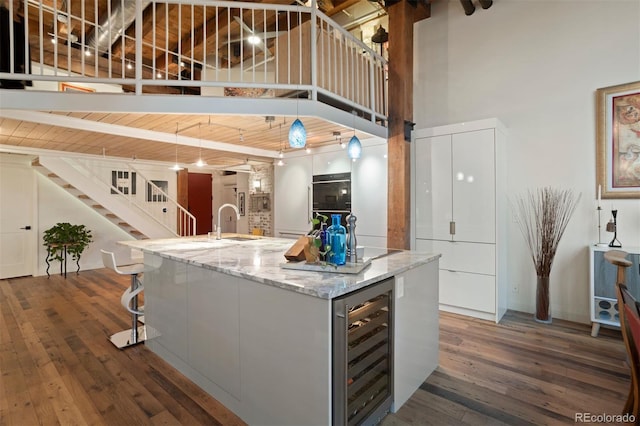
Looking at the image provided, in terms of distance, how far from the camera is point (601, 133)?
11.5 ft

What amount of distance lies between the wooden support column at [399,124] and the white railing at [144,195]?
12.8ft

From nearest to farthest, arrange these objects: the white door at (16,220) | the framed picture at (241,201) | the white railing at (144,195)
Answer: the white door at (16,220), the white railing at (144,195), the framed picture at (241,201)

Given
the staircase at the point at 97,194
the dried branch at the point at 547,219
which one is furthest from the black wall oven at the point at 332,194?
the staircase at the point at 97,194

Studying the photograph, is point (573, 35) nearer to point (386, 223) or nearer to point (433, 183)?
point (433, 183)

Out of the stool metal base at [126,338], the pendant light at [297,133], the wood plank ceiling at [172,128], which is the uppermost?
the wood plank ceiling at [172,128]

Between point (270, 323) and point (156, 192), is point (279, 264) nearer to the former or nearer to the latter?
point (270, 323)

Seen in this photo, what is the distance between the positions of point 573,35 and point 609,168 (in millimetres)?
1590

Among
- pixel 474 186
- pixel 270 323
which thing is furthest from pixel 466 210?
pixel 270 323

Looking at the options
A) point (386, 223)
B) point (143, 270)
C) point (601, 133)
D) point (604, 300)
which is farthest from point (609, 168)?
point (143, 270)

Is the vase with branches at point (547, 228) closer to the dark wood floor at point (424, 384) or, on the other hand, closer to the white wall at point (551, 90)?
the white wall at point (551, 90)

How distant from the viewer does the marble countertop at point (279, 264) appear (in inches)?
66.0

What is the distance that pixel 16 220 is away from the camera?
235 inches

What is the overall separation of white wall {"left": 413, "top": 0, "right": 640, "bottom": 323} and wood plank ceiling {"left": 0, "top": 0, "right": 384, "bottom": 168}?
1.50 metres

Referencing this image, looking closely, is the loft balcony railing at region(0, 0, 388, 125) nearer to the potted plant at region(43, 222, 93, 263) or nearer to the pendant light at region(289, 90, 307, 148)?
the pendant light at region(289, 90, 307, 148)
